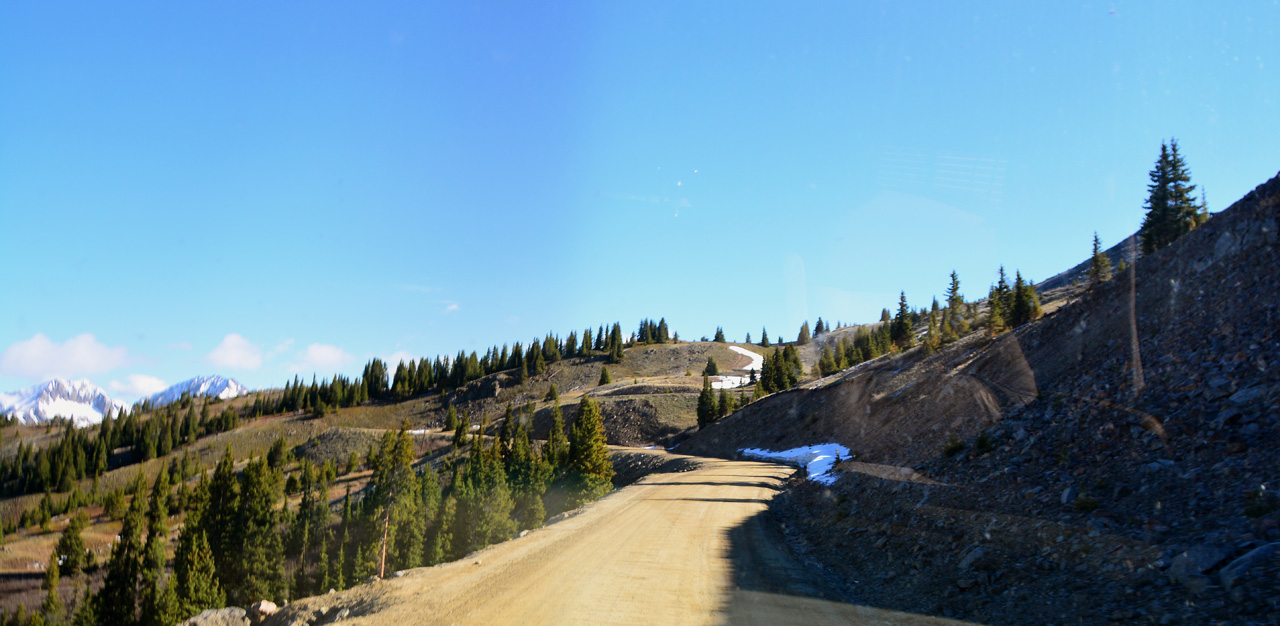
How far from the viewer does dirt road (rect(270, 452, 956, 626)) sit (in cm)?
895

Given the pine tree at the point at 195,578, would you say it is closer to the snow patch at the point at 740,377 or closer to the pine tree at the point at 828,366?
the pine tree at the point at 828,366

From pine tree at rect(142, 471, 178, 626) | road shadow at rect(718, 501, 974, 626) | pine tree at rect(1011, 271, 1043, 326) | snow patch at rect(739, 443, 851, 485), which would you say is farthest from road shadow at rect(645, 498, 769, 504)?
pine tree at rect(1011, 271, 1043, 326)

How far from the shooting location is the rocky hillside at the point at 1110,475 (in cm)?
749

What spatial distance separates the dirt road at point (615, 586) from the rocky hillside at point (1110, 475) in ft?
4.84

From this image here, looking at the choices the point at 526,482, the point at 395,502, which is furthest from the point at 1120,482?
the point at 526,482

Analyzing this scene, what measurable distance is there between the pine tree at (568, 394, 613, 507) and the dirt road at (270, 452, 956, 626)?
93.0 feet

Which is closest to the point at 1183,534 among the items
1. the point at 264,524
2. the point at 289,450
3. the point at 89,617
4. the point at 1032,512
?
the point at 1032,512

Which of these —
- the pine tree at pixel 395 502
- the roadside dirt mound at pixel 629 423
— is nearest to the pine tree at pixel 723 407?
the roadside dirt mound at pixel 629 423

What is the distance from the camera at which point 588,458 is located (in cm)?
4684

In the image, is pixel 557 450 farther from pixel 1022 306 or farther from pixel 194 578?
pixel 1022 306

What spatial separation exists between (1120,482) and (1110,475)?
0.45 m

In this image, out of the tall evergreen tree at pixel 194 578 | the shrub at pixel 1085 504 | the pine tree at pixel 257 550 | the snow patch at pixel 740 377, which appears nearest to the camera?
the shrub at pixel 1085 504

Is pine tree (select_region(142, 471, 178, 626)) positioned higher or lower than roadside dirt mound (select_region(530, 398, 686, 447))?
lower

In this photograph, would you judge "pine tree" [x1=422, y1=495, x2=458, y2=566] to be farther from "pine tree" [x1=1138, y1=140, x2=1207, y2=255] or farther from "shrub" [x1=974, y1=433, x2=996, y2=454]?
"pine tree" [x1=1138, y1=140, x2=1207, y2=255]
